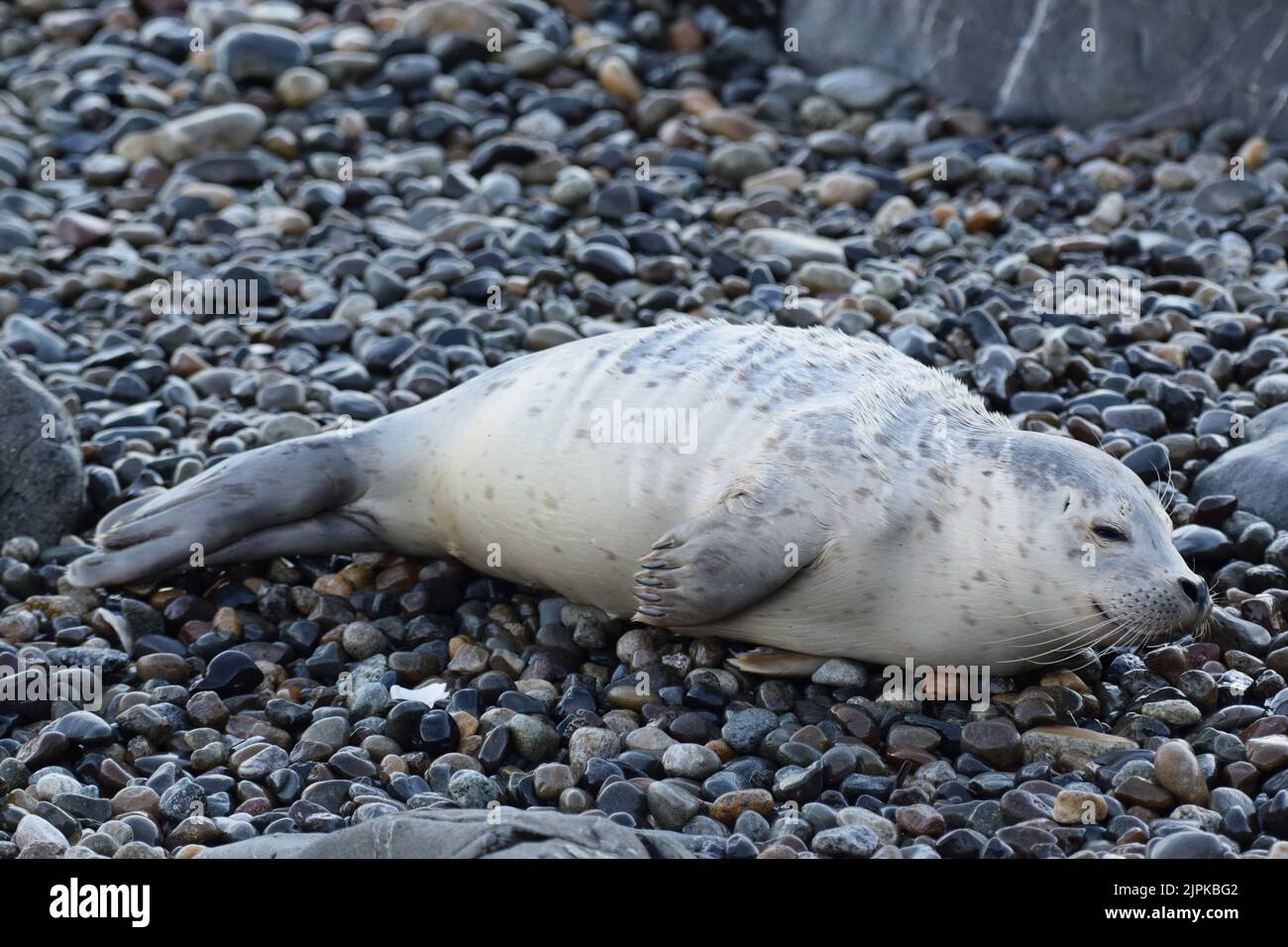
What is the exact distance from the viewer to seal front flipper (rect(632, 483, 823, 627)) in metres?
5.04

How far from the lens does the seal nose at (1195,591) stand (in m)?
4.89

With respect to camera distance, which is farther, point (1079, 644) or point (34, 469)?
point (34, 469)

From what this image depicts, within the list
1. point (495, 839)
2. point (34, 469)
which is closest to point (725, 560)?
point (495, 839)

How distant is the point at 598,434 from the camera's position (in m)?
5.63

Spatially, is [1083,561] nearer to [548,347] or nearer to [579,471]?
[579,471]

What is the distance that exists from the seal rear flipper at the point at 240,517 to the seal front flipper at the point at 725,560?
1.56 metres

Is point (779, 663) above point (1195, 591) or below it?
below

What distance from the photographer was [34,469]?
21.0 feet

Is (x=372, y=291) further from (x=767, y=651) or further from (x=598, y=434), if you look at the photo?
(x=767, y=651)

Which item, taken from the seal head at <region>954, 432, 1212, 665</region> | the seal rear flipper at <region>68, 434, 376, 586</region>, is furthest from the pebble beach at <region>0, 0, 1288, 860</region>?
the seal head at <region>954, 432, 1212, 665</region>

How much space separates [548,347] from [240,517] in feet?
6.47

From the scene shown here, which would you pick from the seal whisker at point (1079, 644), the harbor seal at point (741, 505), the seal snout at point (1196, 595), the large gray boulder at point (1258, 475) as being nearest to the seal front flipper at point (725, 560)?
the harbor seal at point (741, 505)

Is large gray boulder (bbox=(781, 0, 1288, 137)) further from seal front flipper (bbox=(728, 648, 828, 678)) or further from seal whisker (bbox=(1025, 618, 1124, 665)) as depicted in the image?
seal front flipper (bbox=(728, 648, 828, 678))

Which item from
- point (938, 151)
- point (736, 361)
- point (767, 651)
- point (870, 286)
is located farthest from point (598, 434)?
point (938, 151)
